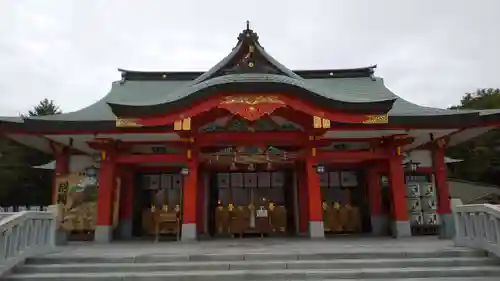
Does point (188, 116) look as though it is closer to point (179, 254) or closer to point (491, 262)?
point (179, 254)

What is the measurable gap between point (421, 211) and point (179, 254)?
9.23 metres

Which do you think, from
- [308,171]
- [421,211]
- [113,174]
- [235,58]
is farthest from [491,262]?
[113,174]

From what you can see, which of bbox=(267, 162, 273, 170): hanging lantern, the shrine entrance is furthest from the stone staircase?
bbox=(267, 162, 273, 170): hanging lantern

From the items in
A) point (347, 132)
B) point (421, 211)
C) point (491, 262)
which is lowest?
point (491, 262)

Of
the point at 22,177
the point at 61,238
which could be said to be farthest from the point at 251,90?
the point at 22,177

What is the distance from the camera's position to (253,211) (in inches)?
513

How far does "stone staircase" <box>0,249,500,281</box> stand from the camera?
659cm

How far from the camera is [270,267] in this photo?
688 cm

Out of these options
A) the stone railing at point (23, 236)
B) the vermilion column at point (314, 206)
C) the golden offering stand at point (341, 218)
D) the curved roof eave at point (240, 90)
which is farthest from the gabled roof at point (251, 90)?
the golden offering stand at point (341, 218)

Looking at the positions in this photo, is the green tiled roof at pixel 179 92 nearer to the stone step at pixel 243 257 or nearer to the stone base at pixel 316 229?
the stone base at pixel 316 229

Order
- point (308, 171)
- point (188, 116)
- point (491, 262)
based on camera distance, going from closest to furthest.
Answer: point (491, 262), point (188, 116), point (308, 171)

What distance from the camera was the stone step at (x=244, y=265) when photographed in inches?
273

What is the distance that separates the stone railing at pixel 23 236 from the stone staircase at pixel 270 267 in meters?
0.25

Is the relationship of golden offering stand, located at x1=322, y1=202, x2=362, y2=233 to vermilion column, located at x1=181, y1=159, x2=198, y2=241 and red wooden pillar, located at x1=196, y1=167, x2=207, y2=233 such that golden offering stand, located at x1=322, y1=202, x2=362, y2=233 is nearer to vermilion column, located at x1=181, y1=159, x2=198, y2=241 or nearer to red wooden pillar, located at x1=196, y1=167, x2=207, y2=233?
red wooden pillar, located at x1=196, y1=167, x2=207, y2=233
